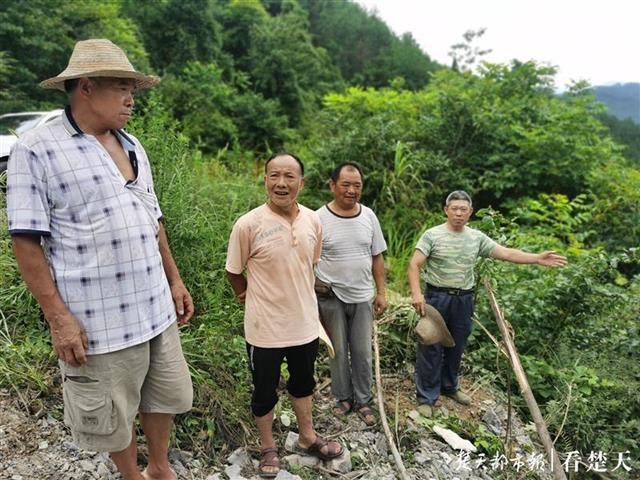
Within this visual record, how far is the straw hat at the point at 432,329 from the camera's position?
9.88 ft

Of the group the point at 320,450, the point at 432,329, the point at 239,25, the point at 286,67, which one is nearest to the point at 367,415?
the point at 320,450

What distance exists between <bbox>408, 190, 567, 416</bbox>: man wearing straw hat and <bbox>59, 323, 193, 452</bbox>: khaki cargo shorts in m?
1.67

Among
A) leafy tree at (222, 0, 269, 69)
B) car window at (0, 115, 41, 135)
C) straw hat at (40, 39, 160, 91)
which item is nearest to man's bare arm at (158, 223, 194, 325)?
straw hat at (40, 39, 160, 91)

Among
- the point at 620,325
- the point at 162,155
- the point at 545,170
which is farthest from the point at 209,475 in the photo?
the point at 545,170

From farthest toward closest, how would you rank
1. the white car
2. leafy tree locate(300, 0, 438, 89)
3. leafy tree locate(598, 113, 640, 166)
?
leafy tree locate(300, 0, 438, 89), leafy tree locate(598, 113, 640, 166), the white car

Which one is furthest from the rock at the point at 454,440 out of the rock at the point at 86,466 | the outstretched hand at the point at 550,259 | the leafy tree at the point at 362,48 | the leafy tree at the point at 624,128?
the leafy tree at the point at 362,48

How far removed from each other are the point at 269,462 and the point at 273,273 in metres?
0.95

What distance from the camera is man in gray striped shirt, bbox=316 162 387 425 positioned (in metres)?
2.78

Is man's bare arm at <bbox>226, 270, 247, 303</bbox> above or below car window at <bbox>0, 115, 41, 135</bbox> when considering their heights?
below

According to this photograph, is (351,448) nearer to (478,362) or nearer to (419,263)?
(419,263)

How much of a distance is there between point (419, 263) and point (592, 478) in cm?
182

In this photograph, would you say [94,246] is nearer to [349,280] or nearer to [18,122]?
[349,280]

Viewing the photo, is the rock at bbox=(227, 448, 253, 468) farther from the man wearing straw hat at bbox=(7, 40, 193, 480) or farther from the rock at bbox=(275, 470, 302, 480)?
the man wearing straw hat at bbox=(7, 40, 193, 480)

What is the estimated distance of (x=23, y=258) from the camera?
1.59m
